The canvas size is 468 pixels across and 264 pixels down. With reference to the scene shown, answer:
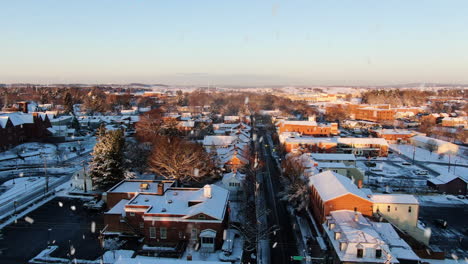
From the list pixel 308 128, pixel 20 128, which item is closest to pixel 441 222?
pixel 308 128

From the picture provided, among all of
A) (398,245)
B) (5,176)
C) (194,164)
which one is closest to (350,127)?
(194,164)

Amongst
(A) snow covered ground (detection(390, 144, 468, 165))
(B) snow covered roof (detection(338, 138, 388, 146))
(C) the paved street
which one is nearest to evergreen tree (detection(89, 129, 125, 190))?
(C) the paved street

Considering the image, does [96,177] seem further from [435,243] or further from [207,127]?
[207,127]

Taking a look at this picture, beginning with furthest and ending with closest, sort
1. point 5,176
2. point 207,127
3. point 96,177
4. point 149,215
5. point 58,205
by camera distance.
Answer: point 207,127 → point 5,176 → point 96,177 → point 58,205 → point 149,215

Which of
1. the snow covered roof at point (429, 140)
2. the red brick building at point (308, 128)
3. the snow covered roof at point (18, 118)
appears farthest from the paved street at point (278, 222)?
the snow covered roof at point (18, 118)

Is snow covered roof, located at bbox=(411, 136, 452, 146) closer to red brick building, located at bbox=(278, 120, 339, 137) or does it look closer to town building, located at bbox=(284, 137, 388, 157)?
town building, located at bbox=(284, 137, 388, 157)
